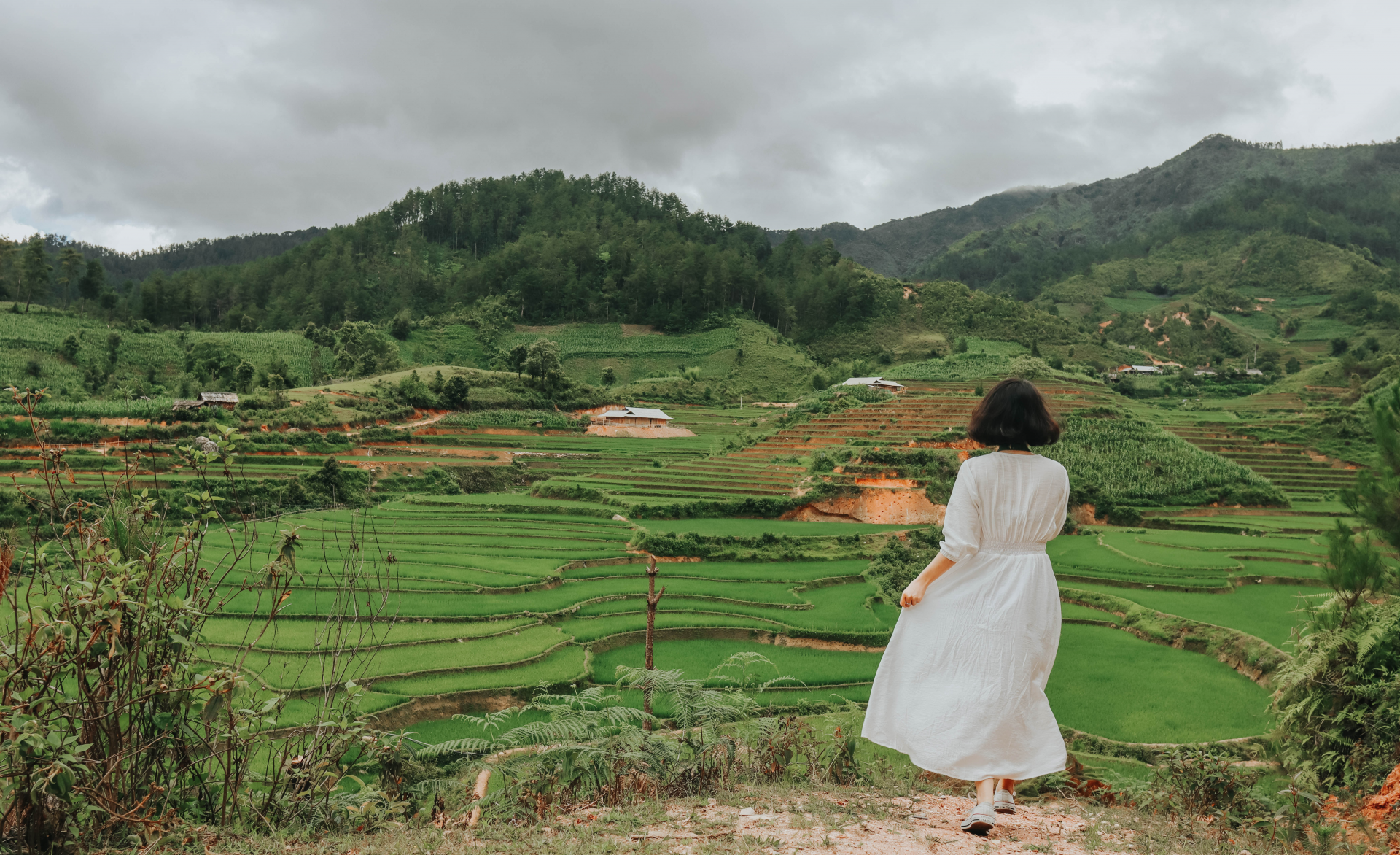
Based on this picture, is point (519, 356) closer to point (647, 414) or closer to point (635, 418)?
point (635, 418)

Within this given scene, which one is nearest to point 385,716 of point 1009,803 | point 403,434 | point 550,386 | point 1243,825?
point 1009,803

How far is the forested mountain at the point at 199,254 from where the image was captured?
130625 mm

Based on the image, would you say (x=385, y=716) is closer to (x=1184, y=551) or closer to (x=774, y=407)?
(x=1184, y=551)

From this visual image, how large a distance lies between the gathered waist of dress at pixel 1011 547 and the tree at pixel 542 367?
5149 centimetres

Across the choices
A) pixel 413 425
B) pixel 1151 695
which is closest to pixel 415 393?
pixel 413 425

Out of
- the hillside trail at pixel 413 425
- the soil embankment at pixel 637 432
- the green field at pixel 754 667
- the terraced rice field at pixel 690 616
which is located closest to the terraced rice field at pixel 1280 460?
the terraced rice field at pixel 690 616

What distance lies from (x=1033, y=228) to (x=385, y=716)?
196101mm

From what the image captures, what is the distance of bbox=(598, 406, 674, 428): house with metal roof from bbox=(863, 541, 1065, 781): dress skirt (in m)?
43.0

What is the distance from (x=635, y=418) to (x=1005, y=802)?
44143 millimetres

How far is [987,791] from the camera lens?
3914 millimetres

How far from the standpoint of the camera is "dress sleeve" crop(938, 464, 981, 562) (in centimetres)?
401

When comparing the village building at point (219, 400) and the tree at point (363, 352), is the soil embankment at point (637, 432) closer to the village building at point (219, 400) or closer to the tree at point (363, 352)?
the village building at point (219, 400)

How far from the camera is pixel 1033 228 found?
7092 inches

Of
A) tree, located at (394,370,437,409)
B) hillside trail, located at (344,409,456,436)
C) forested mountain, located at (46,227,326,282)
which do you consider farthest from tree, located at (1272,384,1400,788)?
forested mountain, located at (46,227,326,282)
